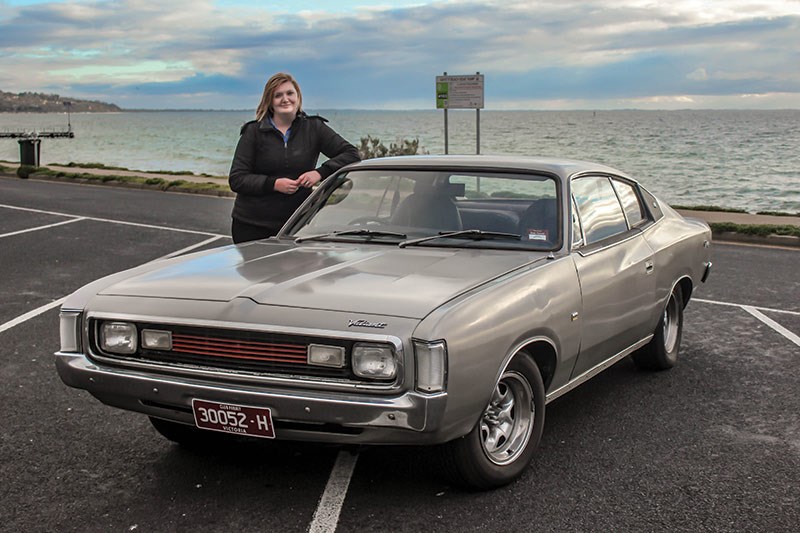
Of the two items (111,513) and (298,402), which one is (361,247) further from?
(111,513)

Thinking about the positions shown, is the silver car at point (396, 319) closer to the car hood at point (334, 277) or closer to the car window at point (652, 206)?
the car hood at point (334, 277)

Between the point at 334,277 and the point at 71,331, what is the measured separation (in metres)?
1.20

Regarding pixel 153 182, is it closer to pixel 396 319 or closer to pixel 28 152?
pixel 28 152

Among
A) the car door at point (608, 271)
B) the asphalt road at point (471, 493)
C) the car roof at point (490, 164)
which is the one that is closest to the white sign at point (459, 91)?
the asphalt road at point (471, 493)

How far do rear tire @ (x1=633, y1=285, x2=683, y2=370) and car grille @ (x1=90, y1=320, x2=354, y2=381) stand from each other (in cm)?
299

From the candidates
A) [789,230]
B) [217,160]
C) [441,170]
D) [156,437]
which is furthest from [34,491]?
[217,160]

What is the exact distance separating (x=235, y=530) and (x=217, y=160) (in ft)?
199

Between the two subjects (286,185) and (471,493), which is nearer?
(471,493)

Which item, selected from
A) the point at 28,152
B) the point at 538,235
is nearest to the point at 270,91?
the point at 538,235

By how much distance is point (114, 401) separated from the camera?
13.4 ft

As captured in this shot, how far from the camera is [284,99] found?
6.33 meters

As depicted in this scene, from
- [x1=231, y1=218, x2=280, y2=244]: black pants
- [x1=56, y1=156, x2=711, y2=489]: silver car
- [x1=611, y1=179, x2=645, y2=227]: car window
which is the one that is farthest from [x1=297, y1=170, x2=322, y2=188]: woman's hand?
[x1=611, y1=179, x2=645, y2=227]: car window

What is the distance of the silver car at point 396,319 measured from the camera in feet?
11.9

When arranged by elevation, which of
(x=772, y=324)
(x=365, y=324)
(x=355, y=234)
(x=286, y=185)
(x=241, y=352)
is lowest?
(x=772, y=324)
